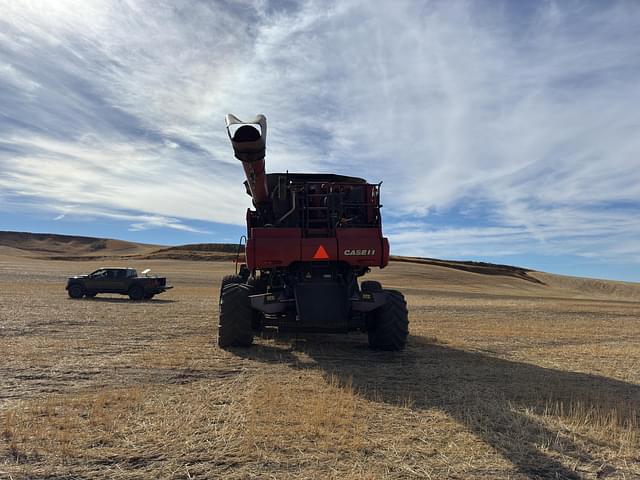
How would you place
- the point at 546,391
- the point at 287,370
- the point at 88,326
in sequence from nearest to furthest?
1. the point at 546,391
2. the point at 287,370
3. the point at 88,326

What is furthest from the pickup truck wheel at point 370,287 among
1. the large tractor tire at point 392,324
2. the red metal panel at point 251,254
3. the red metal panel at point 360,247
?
the red metal panel at point 251,254

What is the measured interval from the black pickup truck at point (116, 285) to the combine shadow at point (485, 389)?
592 inches

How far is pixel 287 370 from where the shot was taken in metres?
7.84

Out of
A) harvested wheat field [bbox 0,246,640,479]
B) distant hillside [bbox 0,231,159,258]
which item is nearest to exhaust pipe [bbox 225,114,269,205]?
harvested wheat field [bbox 0,246,640,479]

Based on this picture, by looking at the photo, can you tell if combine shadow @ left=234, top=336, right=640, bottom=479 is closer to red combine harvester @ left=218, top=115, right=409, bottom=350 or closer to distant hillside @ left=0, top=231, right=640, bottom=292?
red combine harvester @ left=218, top=115, right=409, bottom=350

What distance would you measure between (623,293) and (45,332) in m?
64.4

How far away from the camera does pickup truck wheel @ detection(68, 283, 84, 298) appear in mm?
22750

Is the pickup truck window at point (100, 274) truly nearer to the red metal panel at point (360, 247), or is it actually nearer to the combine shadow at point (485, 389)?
the combine shadow at point (485, 389)

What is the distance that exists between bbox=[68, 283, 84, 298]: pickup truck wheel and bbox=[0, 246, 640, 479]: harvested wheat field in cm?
1246

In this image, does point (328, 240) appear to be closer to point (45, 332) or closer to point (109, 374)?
point (109, 374)

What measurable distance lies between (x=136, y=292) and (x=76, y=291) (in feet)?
9.15

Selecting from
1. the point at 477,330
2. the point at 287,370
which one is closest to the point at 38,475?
the point at 287,370

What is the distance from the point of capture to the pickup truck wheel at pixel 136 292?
23.2m

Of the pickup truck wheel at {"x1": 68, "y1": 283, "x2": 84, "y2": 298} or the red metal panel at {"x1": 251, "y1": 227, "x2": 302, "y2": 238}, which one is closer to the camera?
the red metal panel at {"x1": 251, "y1": 227, "x2": 302, "y2": 238}
